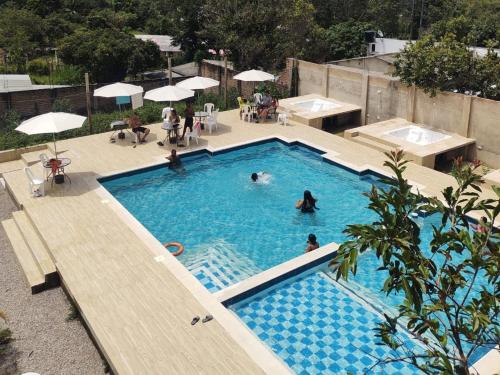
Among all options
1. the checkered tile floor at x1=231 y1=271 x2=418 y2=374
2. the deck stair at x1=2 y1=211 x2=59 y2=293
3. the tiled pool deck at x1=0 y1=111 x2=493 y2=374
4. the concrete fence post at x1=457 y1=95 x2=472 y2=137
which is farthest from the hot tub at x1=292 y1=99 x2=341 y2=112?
the deck stair at x1=2 y1=211 x2=59 y2=293

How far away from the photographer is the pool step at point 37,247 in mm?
10453

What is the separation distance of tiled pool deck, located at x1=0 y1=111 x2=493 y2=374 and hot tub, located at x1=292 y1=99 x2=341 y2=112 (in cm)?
627

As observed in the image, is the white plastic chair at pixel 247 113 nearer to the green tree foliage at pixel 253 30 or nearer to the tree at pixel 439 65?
the green tree foliage at pixel 253 30

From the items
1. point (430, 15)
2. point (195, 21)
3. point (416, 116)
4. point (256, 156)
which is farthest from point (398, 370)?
point (430, 15)

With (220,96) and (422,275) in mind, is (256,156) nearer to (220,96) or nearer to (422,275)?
(220,96)

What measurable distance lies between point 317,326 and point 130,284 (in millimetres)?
3809

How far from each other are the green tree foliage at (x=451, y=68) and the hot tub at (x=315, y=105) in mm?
4257

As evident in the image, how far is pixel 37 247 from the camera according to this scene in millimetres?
11398

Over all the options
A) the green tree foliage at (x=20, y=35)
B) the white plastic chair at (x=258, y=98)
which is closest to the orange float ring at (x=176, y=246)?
the white plastic chair at (x=258, y=98)

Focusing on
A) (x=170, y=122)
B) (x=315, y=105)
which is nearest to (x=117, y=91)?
(x=170, y=122)

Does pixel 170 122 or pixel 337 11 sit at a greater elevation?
pixel 337 11

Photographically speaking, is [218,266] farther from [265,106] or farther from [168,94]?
[265,106]

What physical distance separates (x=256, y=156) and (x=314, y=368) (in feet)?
34.7

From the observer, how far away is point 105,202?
13.4 metres
